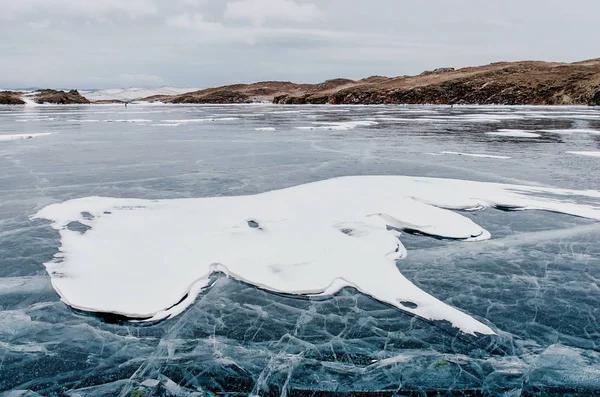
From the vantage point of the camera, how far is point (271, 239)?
5.55 metres

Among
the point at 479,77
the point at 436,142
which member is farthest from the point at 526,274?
the point at 479,77

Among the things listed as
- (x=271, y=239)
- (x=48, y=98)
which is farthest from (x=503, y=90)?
(x=48, y=98)

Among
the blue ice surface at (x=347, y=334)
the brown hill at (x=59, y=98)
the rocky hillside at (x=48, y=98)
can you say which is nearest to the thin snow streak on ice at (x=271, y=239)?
the blue ice surface at (x=347, y=334)

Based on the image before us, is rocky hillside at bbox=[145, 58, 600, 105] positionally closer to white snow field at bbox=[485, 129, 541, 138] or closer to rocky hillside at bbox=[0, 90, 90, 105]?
white snow field at bbox=[485, 129, 541, 138]

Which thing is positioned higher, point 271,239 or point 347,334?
point 271,239

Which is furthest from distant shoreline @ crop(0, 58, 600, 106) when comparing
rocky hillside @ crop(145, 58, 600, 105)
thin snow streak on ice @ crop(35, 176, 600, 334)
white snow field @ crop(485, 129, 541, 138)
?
thin snow streak on ice @ crop(35, 176, 600, 334)

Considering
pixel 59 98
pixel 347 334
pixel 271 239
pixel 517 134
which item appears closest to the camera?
pixel 347 334

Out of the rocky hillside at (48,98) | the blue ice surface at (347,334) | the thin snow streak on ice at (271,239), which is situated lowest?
the blue ice surface at (347,334)

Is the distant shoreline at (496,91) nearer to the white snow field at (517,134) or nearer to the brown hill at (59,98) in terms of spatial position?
the brown hill at (59,98)

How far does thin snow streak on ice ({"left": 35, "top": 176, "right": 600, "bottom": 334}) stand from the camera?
4.21 meters

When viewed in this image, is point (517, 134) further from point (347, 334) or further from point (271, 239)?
point (347, 334)

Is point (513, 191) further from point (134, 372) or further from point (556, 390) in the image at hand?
point (134, 372)

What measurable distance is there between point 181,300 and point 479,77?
239ft

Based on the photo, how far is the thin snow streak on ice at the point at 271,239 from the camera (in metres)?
4.21
